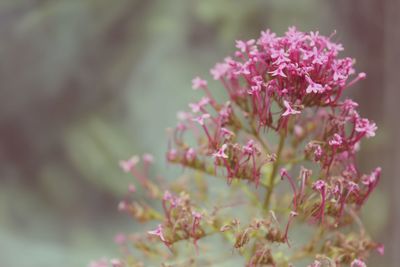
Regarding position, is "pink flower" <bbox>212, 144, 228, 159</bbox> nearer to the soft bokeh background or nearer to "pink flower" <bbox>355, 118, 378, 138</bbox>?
"pink flower" <bbox>355, 118, 378, 138</bbox>

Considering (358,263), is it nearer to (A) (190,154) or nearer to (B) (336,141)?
(B) (336,141)

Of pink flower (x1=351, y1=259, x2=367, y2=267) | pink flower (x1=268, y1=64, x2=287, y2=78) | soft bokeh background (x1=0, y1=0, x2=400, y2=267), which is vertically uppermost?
soft bokeh background (x1=0, y1=0, x2=400, y2=267)

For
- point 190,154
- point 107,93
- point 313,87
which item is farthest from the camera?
point 107,93

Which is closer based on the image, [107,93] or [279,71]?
[279,71]

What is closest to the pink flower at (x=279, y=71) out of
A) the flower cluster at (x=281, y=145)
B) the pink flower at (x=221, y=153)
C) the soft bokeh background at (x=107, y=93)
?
the flower cluster at (x=281, y=145)

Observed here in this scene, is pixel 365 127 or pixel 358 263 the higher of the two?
pixel 365 127

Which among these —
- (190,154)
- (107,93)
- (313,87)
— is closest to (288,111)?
(313,87)

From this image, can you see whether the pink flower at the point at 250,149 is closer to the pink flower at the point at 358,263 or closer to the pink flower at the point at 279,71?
the pink flower at the point at 279,71

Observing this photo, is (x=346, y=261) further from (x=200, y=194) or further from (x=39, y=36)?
(x=39, y=36)

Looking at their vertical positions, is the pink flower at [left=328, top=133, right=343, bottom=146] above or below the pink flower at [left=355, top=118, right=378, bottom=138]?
below

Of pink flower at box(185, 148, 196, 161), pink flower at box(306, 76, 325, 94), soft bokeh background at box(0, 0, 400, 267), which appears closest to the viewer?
pink flower at box(306, 76, 325, 94)

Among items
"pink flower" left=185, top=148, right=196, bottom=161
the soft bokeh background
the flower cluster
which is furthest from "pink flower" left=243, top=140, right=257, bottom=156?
the soft bokeh background
